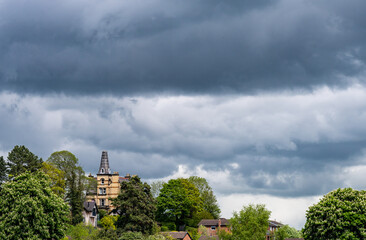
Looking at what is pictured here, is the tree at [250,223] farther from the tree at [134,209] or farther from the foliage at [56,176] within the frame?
the foliage at [56,176]

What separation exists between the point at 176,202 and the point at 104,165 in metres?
48.6

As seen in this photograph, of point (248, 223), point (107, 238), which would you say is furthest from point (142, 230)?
point (248, 223)

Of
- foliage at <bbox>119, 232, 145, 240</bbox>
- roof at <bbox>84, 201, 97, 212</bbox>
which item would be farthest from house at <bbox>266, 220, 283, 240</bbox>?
roof at <bbox>84, 201, 97, 212</bbox>

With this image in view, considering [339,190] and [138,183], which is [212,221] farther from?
[339,190]

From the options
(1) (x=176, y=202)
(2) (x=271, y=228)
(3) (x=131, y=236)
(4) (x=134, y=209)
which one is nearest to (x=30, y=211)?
(3) (x=131, y=236)

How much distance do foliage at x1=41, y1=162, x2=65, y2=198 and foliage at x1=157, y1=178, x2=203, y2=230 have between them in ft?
106

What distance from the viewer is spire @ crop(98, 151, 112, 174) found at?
16800cm

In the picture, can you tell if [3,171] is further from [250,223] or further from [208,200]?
[208,200]

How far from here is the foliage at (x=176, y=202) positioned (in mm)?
129125

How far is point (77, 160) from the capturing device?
11625 cm

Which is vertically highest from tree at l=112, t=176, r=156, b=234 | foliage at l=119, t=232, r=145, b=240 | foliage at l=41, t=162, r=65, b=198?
foliage at l=41, t=162, r=65, b=198

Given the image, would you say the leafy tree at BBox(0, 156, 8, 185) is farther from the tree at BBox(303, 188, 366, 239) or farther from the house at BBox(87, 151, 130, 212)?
the house at BBox(87, 151, 130, 212)

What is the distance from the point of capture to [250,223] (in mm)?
84625

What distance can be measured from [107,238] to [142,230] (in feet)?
25.1
